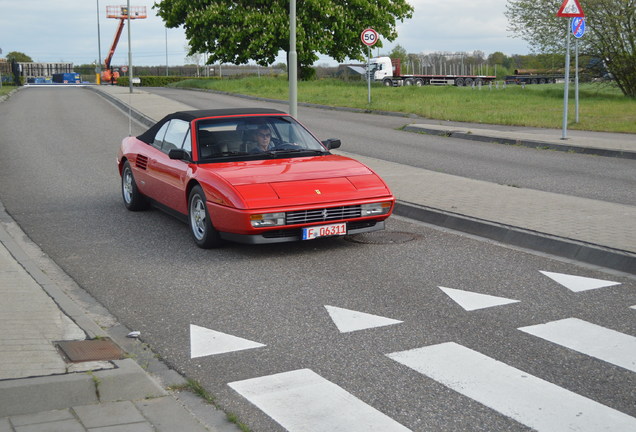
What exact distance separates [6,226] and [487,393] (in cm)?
733

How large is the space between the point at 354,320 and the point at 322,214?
87.8 inches

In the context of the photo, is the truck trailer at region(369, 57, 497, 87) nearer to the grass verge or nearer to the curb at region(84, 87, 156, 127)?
the grass verge

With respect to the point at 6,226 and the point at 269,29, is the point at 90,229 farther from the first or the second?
the point at 269,29

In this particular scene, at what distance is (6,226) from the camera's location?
1010cm

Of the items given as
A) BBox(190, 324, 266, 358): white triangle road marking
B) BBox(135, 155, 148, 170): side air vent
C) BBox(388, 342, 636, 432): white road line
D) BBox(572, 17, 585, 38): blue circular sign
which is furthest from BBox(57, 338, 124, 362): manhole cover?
BBox(572, 17, 585, 38): blue circular sign

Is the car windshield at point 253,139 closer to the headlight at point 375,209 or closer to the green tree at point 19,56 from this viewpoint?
the headlight at point 375,209

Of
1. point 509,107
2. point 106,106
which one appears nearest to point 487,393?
point 509,107

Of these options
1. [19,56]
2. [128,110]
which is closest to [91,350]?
[128,110]

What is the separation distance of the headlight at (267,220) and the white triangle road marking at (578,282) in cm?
254

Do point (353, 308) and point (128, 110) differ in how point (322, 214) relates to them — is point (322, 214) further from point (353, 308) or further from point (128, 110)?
point (128, 110)

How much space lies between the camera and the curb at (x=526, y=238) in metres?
7.62

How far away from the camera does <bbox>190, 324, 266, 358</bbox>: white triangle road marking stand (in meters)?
5.45

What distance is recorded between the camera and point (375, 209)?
8.45m

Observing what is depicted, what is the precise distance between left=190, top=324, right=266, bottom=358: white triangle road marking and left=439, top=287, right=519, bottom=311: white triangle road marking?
1.80 metres
